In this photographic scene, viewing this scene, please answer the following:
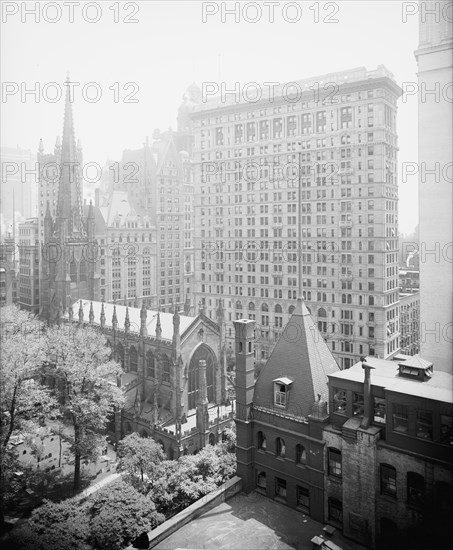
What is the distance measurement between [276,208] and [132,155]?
112 ft

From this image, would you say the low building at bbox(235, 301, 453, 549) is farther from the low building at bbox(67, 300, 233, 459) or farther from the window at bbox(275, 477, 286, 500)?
the low building at bbox(67, 300, 233, 459)

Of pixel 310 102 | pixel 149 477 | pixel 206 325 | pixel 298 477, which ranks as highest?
pixel 310 102

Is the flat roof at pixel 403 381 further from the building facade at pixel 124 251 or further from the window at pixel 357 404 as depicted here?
the building facade at pixel 124 251

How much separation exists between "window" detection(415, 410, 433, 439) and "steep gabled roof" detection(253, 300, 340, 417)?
5.06m

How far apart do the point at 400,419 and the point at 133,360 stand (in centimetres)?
2941

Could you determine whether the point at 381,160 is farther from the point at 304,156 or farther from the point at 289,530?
the point at 289,530

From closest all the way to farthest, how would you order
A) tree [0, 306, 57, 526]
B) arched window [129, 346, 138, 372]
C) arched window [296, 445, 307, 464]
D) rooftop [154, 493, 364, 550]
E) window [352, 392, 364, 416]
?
1. rooftop [154, 493, 364, 550]
2. window [352, 392, 364, 416]
3. arched window [296, 445, 307, 464]
4. tree [0, 306, 57, 526]
5. arched window [129, 346, 138, 372]

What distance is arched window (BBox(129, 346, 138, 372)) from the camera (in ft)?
140

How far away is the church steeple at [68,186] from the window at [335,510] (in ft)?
159

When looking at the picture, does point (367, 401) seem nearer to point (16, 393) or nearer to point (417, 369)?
point (417, 369)

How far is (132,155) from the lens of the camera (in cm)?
8300

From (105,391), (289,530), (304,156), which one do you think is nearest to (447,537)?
(289,530)

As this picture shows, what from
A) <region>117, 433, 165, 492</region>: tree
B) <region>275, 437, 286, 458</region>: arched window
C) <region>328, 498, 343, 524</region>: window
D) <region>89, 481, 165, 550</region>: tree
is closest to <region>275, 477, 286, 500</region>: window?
<region>275, 437, 286, 458</region>: arched window

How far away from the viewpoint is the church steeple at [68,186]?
58.5 meters
